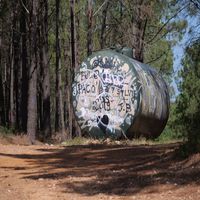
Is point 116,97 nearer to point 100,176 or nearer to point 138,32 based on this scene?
point 100,176

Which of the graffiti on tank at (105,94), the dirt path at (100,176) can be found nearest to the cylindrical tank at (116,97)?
the graffiti on tank at (105,94)

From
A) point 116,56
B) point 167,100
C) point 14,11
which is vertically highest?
point 14,11

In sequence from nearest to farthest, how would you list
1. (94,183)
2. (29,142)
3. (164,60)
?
(94,183) < (29,142) < (164,60)

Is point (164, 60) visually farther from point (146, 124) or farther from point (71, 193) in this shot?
point (71, 193)

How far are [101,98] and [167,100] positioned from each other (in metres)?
3.73

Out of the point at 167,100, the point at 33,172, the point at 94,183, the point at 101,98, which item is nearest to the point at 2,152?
the point at 33,172

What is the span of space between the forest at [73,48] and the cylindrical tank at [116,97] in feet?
4.31

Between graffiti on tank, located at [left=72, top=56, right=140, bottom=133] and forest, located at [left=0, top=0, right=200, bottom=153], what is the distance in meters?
1.78

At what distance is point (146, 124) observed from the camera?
67.2 ft

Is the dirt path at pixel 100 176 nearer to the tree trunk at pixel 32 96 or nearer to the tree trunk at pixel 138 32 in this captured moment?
the tree trunk at pixel 32 96

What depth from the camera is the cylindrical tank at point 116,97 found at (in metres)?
19.7

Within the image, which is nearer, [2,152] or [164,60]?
[2,152]

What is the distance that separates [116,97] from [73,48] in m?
8.55

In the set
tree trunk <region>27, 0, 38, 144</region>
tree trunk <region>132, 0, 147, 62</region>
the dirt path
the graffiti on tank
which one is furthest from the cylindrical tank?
tree trunk <region>132, 0, 147, 62</region>
